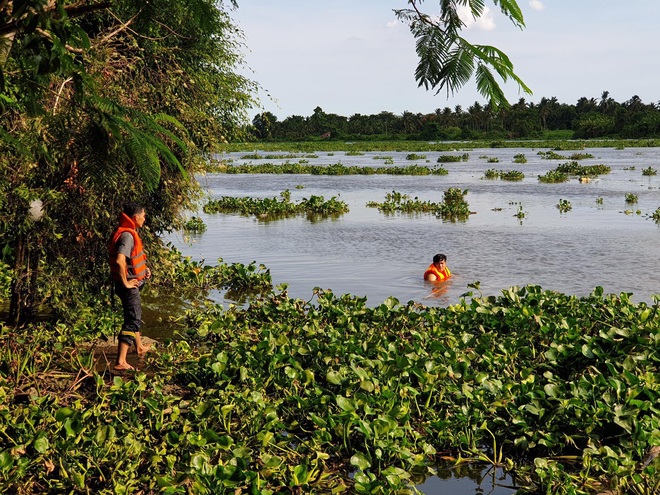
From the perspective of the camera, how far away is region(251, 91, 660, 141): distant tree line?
107 meters

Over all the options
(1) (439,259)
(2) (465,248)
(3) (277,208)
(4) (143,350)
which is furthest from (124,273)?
Result: (3) (277,208)

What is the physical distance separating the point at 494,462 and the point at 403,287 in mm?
8005

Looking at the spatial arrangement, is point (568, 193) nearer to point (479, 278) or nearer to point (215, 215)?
point (215, 215)

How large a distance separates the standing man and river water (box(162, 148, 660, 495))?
3758 millimetres

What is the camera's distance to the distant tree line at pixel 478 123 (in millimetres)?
107250

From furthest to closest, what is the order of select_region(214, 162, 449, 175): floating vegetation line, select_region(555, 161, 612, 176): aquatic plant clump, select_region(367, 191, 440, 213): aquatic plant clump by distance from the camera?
select_region(214, 162, 449, 175): floating vegetation line < select_region(555, 161, 612, 176): aquatic plant clump < select_region(367, 191, 440, 213): aquatic plant clump

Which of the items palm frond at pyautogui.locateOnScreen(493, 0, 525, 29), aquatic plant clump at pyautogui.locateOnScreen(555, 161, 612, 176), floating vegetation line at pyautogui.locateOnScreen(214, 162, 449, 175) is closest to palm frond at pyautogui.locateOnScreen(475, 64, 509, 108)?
palm frond at pyautogui.locateOnScreen(493, 0, 525, 29)

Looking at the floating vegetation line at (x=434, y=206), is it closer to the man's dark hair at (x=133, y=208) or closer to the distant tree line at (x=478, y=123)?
the man's dark hair at (x=133, y=208)

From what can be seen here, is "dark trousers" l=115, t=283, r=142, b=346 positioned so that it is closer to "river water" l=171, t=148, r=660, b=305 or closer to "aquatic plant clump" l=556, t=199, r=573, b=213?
"river water" l=171, t=148, r=660, b=305

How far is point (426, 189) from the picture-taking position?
113 ft

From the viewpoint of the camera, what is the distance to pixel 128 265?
8000mm

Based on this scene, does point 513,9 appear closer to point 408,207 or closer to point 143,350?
point 143,350

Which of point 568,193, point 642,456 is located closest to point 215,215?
point 568,193

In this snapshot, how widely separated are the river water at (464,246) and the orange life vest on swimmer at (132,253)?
14.7 ft
